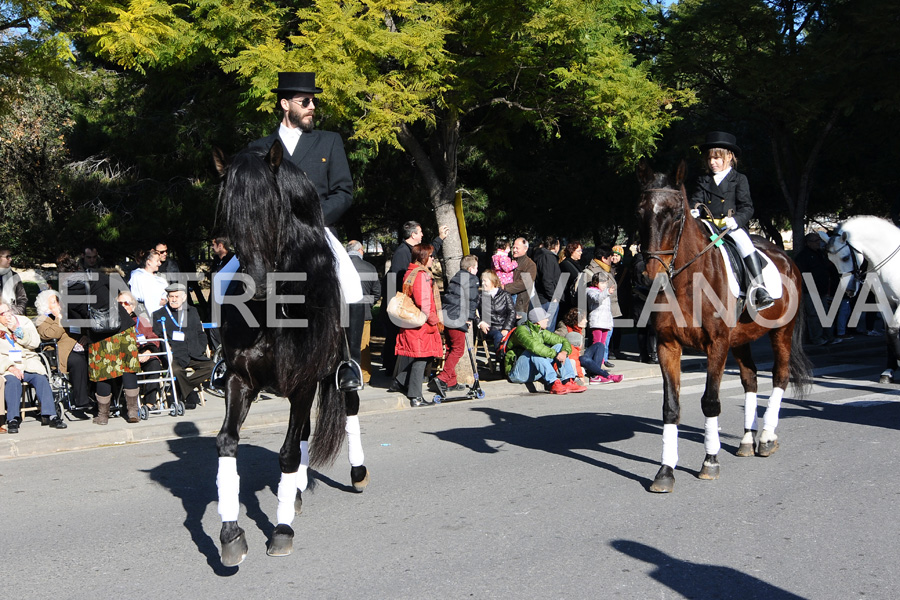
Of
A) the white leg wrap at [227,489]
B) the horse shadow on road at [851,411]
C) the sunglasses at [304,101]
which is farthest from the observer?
the horse shadow on road at [851,411]

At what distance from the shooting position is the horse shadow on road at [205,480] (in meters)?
5.98

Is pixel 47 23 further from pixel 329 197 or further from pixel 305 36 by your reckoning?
pixel 329 197

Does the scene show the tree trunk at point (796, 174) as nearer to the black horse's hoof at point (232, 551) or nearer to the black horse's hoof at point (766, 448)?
the black horse's hoof at point (766, 448)

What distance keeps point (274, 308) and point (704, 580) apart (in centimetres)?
289

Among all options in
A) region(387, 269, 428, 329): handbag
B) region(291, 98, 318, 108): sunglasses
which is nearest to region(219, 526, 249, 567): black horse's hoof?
region(291, 98, 318, 108): sunglasses

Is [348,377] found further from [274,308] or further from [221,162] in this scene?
[221,162]

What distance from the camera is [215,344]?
1366 centimetres

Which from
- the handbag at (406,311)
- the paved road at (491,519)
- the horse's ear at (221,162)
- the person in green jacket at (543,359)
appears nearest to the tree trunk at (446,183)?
the person in green jacket at (543,359)

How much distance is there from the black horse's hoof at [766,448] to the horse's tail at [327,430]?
3892 mm

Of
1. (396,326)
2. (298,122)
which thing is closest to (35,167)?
(396,326)

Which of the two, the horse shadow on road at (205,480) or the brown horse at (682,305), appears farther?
the brown horse at (682,305)

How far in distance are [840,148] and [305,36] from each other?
72.2 ft

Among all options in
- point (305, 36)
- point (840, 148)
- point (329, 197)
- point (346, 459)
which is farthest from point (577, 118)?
point (840, 148)

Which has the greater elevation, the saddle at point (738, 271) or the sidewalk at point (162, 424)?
the saddle at point (738, 271)
